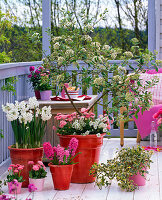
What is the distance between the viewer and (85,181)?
11.8 feet

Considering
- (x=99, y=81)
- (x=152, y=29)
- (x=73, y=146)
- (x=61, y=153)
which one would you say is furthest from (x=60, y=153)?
(x=152, y=29)

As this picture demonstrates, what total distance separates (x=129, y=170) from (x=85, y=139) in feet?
1.38

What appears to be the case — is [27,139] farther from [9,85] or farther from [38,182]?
[9,85]

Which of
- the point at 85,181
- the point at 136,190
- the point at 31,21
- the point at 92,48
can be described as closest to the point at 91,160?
the point at 85,181

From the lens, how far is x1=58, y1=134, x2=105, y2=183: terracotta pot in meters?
3.55

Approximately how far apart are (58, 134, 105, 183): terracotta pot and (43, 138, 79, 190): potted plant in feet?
0.42

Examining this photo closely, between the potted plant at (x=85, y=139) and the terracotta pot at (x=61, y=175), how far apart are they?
189 millimetres

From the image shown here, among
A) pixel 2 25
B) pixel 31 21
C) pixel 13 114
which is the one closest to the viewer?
pixel 13 114

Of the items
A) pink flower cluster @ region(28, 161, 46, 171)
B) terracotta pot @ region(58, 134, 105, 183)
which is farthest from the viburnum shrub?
pink flower cluster @ region(28, 161, 46, 171)

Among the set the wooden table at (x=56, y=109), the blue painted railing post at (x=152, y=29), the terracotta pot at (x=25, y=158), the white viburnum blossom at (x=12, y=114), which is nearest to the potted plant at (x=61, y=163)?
the terracotta pot at (x=25, y=158)

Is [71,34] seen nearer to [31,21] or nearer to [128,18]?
[128,18]

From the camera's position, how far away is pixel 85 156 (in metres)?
3.57

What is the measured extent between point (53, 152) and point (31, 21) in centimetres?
520

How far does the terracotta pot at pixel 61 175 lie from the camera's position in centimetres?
337
